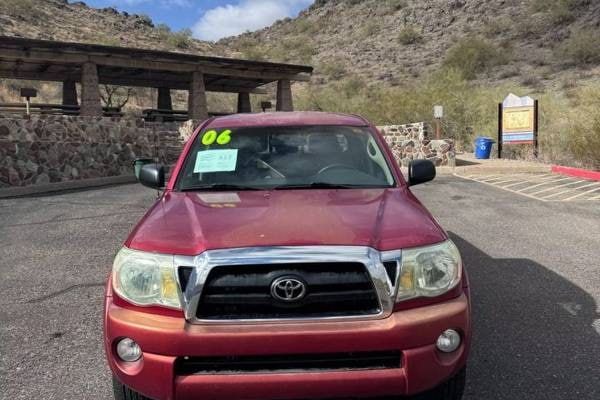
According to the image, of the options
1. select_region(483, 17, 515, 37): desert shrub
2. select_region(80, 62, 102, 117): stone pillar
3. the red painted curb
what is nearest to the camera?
the red painted curb

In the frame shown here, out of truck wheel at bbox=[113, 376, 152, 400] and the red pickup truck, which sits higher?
the red pickup truck

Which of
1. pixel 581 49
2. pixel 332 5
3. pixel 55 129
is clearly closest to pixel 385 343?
pixel 55 129

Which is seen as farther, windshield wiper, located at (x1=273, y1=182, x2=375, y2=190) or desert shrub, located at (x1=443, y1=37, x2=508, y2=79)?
desert shrub, located at (x1=443, y1=37, x2=508, y2=79)

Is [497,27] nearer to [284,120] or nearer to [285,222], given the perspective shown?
[284,120]

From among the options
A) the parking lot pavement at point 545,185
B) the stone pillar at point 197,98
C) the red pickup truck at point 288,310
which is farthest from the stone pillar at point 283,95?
the red pickup truck at point 288,310

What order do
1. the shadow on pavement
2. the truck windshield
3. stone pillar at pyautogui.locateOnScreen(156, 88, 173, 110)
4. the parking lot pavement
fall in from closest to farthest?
the shadow on pavement < the truck windshield < the parking lot pavement < stone pillar at pyautogui.locateOnScreen(156, 88, 173, 110)

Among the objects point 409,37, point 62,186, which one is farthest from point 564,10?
point 62,186

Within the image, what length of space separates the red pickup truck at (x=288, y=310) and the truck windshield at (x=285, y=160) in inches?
31.5

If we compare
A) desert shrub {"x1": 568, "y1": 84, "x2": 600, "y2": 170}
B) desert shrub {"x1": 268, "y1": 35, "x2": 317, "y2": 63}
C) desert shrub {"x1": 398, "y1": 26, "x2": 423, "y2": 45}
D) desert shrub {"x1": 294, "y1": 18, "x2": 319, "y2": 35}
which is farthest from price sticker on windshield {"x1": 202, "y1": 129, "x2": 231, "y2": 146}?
desert shrub {"x1": 294, "y1": 18, "x2": 319, "y2": 35}

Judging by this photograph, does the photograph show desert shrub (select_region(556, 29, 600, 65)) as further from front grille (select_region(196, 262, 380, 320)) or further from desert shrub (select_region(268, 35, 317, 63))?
front grille (select_region(196, 262, 380, 320))

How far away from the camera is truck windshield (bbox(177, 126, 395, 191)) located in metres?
3.53

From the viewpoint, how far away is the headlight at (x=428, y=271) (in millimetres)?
2418

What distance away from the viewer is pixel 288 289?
7.65 feet

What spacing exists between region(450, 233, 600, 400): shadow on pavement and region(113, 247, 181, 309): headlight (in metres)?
1.81
